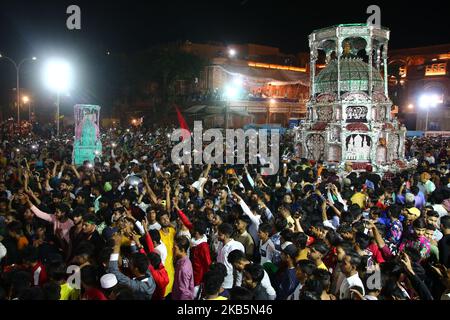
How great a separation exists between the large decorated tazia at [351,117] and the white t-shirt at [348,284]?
39.8ft

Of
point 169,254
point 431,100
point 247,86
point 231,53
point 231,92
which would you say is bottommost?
point 169,254

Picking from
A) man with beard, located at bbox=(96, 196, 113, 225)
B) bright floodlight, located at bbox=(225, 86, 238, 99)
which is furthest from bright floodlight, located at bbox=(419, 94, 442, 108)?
man with beard, located at bbox=(96, 196, 113, 225)

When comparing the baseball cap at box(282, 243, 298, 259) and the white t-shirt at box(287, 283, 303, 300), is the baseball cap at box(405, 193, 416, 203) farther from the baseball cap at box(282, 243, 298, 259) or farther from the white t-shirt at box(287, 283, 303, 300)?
the white t-shirt at box(287, 283, 303, 300)

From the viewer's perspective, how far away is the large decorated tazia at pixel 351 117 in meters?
16.6

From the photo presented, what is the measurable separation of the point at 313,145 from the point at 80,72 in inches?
1310

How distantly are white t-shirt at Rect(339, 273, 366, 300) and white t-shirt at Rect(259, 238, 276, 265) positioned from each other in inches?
52.2

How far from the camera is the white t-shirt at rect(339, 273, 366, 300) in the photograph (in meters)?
4.47

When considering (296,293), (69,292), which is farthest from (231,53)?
Result: (69,292)

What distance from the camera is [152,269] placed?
4895 millimetres

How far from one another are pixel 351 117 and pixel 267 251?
1252cm

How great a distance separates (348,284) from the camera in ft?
14.9

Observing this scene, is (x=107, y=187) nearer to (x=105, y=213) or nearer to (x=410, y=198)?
(x=105, y=213)
